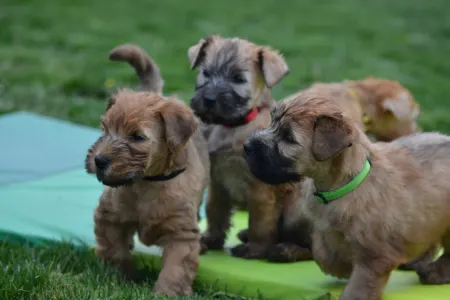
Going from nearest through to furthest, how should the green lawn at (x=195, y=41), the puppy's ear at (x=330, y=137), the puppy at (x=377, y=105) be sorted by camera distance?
1. the puppy's ear at (x=330, y=137)
2. the puppy at (x=377, y=105)
3. the green lawn at (x=195, y=41)

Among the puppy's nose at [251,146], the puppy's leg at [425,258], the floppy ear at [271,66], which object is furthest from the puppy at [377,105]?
the puppy's nose at [251,146]

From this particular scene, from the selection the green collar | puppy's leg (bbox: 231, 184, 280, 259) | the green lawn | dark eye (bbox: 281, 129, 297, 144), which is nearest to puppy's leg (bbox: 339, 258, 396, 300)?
the green collar

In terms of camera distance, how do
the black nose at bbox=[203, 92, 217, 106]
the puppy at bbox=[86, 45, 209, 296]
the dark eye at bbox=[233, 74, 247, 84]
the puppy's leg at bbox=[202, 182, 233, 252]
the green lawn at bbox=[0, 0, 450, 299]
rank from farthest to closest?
the green lawn at bbox=[0, 0, 450, 299]
the puppy's leg at bbox=[202, 182, 233, 252]
the dark eye at bbox=[233, 74, 247, 84]
the black nose at bbox=[203, 92, 217, 106]
the puppy at bbox=[86, 45, 209, 296]

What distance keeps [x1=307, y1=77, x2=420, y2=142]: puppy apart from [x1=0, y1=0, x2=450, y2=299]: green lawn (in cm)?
248

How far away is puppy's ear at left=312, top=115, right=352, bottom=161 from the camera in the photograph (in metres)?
4.55

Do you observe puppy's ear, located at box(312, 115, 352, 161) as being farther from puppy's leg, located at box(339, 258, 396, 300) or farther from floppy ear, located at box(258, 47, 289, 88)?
floppy ear, located at box(258, 47, 289, 88)

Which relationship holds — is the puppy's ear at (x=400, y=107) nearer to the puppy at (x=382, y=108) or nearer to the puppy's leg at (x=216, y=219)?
the puppy at (x=382, y=108)

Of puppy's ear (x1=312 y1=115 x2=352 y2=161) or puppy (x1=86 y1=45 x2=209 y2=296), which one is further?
puppy (x1=86 y1=45 x2=209 y2=296)

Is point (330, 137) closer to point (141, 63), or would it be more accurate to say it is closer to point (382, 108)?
point (141, 63)

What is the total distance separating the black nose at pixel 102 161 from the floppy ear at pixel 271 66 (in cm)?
154

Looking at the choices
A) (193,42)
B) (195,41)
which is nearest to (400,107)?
(193,42)

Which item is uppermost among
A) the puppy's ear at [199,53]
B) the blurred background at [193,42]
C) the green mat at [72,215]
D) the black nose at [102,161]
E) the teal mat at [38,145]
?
the puppy's ear at [199,53]

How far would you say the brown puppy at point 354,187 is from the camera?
4.64 metres

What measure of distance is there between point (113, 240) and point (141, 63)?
132 centimetres
